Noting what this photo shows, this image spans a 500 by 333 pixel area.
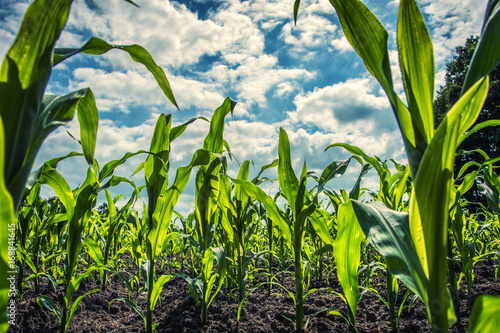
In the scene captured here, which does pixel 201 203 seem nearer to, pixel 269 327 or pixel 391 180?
pixel 269 327

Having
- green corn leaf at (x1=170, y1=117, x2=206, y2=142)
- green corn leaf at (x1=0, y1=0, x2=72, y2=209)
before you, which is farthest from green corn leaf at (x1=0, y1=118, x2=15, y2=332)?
green corn leaf at (x1=170, y1=117, x2=206, y2=142)

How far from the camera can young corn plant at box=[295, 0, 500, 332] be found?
0.63m

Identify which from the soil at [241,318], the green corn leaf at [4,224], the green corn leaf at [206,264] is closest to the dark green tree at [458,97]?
the soil at [241,318]

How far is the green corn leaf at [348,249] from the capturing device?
3.91 feet

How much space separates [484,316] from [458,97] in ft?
55.8

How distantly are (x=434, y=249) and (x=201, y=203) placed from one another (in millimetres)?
1349

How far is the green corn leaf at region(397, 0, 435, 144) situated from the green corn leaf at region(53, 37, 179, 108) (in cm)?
68

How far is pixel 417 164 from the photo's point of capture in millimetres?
722

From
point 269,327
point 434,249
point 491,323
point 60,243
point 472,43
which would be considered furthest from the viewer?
Answer: point 472,43

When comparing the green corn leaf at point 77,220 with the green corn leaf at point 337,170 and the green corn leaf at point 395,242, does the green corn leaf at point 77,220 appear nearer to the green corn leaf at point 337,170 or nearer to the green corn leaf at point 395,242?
the green corn leaf at point 337,170

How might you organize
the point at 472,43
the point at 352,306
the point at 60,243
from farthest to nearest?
the point at 472,43 < the point at 60,243 < the point at 352,306

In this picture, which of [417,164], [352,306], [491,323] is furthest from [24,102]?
[352,306]

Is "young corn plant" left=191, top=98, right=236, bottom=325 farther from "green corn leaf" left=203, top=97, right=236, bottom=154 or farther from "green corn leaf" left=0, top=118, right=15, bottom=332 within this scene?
"green corn leaf" left=0, top=118, right=15, bottom=332

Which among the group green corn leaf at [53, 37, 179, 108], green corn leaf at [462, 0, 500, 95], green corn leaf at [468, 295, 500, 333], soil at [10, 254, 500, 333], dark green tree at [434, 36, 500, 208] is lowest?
soil at [10, 254, 500, 333]
